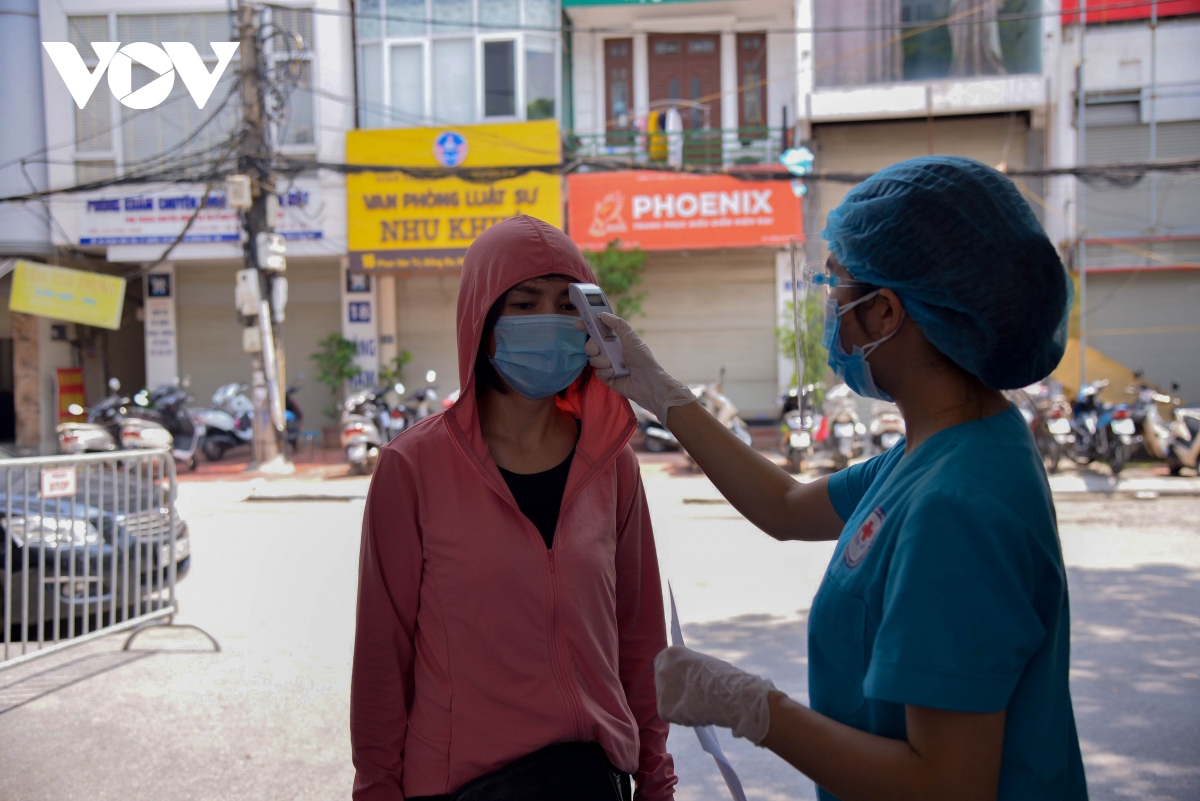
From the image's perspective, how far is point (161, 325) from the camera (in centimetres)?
1861

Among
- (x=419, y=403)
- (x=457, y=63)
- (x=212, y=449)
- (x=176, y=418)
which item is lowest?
(x=212, y=449)

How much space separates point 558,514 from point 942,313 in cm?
101

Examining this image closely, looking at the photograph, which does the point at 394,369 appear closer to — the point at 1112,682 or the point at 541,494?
the point at 1112,682

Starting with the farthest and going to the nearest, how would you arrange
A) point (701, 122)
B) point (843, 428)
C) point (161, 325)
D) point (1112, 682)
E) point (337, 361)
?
point (161, 325) → point (701, 122) → point (337, 361) → point (843, 428) → point (1112, 682)

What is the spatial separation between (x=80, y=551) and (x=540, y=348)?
15.3 ft

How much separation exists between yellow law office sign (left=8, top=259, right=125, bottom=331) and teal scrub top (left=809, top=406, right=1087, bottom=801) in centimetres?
1414

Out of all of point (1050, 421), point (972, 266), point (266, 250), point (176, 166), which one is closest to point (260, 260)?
point (266, 250)

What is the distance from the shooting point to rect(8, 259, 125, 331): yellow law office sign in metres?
13.2

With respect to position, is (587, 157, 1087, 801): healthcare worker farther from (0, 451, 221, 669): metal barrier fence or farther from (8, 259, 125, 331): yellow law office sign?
(8, 259, 125, 331): yellow law office sign

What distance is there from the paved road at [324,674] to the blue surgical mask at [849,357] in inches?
102

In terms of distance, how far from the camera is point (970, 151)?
17.7 meters

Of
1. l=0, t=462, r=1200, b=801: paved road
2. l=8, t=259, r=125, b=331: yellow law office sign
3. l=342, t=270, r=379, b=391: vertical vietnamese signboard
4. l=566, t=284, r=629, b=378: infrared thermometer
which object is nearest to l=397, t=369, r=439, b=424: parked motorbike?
l=342, t=270, r=379, b=391: vertical vietnamese signboard

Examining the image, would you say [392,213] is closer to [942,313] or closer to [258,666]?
[258,666]

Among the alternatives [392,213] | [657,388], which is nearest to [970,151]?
[392,213]
